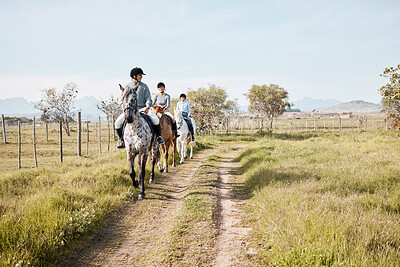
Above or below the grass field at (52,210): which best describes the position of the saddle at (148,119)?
above

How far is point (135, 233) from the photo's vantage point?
4.59 metres

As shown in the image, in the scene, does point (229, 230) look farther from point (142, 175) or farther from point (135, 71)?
point (135, 71)

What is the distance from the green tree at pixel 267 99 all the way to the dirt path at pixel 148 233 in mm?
35146

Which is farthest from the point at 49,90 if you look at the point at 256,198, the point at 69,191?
the point at 256,198

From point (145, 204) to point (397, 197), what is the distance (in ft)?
18.6

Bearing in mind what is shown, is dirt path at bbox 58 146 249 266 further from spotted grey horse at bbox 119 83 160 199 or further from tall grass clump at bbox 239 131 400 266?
spotted grey horse at bbox 119 83 160 199

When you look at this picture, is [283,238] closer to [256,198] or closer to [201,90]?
[256,198]

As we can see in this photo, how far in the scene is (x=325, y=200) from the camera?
4.93 meters

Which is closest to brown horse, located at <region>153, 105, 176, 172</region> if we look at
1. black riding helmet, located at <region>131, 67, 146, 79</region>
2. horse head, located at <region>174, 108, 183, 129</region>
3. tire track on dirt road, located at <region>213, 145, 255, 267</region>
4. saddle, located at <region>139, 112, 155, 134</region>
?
horse head, located at <region>174, 108, 183, 129</region>

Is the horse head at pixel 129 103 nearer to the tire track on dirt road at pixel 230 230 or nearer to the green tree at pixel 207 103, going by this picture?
the tire track on dirt road at pixel 230 230

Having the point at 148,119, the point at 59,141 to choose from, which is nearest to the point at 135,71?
the point at 148,119

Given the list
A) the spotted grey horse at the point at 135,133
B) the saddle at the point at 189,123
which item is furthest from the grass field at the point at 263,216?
the saddle at the point at 189,123

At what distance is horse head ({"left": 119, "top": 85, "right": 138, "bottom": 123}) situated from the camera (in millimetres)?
6247

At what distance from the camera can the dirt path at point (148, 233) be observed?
3662 mm
